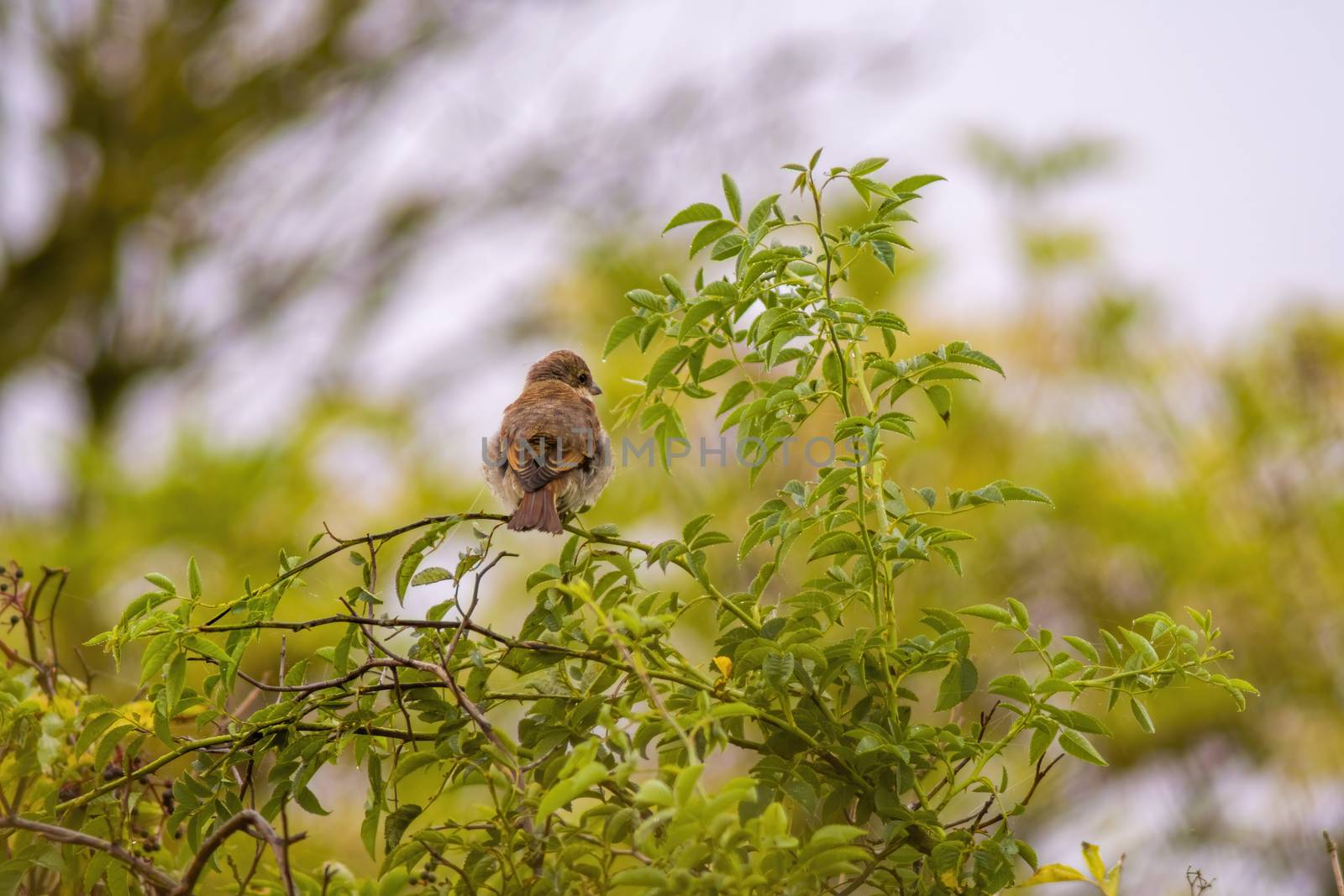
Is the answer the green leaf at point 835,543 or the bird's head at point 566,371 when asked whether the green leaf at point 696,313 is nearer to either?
the green leaf at point 835,543

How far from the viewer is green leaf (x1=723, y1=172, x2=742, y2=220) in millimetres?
1444

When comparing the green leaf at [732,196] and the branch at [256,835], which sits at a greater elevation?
the green leaf at [732,196]

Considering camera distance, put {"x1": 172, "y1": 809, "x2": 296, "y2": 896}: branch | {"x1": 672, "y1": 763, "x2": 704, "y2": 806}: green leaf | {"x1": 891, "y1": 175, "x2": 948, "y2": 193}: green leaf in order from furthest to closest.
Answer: {"x1": 891, "y1": 175, "x2": 948, "y2": 193}: green leaf → {"x1": 172, "y1": 809, "x2": 296, "y2": 896}: branch → {"x1": 672, "y1": 763, "x2": 704, "y2": 806}: green leaf

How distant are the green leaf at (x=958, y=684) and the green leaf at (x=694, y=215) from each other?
0.57 metres

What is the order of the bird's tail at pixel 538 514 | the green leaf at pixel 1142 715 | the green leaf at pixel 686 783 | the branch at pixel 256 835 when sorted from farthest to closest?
the bird's tail at pixel 538 514 → the green leaf at pixel 1142 715 → the branch at pixel 256 835 → the green leaf at pixel 686 783

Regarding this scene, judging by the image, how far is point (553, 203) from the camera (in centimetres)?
991

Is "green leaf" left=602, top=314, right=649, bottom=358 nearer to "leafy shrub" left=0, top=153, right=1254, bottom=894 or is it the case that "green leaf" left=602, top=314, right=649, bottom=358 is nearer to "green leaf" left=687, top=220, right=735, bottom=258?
"leafy shrub" left=0, top=153, right=1254, bottom=894

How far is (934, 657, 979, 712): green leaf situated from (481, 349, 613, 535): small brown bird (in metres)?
0.90

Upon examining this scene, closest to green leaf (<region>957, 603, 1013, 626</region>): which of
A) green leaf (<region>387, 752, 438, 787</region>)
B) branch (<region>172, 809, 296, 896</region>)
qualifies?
green leaf (<region>387, 752, 438, 787</region>)

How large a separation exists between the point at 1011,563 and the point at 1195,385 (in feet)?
4.72

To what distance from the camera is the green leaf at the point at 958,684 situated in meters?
1.38

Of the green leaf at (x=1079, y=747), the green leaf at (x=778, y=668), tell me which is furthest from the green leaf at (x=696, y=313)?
the green leaf at (x=1079, y=747)

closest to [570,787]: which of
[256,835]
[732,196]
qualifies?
[256,835]

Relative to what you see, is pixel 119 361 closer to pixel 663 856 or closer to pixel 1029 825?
pixel 1029 825
